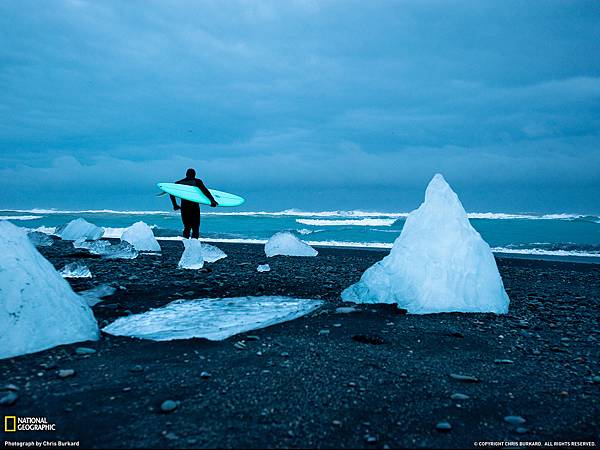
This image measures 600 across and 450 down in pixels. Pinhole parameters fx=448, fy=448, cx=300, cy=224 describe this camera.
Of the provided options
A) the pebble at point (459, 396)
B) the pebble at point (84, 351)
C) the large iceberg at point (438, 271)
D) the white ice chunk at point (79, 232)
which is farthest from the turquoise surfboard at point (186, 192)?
the pebble at point (459, 396)

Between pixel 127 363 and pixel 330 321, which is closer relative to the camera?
pixel 127 363

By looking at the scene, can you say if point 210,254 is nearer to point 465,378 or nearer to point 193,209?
point 193,209

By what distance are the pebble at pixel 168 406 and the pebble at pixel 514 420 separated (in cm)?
213

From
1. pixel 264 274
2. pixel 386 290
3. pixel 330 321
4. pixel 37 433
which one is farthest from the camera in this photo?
pixel 264 274

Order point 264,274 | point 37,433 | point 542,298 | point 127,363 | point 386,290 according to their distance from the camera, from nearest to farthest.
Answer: point 37,433
point 127,363
point 386,290
point 542,298
point 264,274

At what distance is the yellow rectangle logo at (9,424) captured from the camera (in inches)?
103

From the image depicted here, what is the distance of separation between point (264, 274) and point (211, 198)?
3696 mm

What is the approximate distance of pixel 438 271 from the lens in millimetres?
5887

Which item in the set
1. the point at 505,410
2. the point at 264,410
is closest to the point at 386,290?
the point at 505,410

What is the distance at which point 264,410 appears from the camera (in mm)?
2891

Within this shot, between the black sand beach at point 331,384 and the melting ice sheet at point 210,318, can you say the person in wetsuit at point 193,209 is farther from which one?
the black sand beach at point 331,384

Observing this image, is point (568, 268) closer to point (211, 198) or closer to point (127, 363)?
point (211, 198)

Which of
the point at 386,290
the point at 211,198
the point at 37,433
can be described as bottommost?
the point at 37,433

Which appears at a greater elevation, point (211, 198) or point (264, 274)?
point (211, 198)
